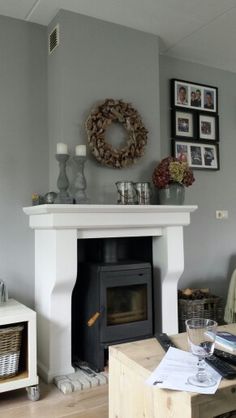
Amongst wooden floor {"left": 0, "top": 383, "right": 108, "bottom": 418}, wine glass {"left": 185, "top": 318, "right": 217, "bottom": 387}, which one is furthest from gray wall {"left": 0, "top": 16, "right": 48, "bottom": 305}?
wine glass {"left": 185, "top": 318, "right": 217, "bottom": 387}

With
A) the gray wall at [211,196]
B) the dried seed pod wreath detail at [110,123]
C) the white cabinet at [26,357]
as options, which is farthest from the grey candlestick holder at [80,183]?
the gray wall at [211,196]

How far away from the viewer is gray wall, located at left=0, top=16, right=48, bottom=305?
9.04ft

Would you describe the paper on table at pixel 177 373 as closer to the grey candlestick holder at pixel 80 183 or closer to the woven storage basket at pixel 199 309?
the grey candlestick holder at pixel 80 183

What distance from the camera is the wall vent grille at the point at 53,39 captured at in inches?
109

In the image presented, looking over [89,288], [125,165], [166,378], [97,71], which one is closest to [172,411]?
[166,378]

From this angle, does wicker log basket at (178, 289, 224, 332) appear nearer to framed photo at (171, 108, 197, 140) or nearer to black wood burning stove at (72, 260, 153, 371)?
black wood burning stove at (72, 260, 153, 371)

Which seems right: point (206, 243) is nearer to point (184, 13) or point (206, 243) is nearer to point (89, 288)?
point (89, 288)

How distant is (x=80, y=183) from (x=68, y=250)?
492 millimetres

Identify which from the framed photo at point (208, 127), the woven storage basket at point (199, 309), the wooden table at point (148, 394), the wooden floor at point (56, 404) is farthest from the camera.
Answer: the framed photo at point (208, 127)

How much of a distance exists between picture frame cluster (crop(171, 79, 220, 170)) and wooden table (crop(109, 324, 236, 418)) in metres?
2.11

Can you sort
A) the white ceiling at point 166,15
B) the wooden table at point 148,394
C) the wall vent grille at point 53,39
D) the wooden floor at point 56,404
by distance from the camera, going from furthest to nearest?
the wall vent grille at point 53,39
the white ceiling at point 166,15
the wooden floor at point 56,404
the wooden table at point 148,394

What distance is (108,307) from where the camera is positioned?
2.65m

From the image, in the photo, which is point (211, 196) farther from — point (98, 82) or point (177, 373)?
point (177, 373)

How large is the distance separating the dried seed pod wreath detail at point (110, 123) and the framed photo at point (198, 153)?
0.65 meters
